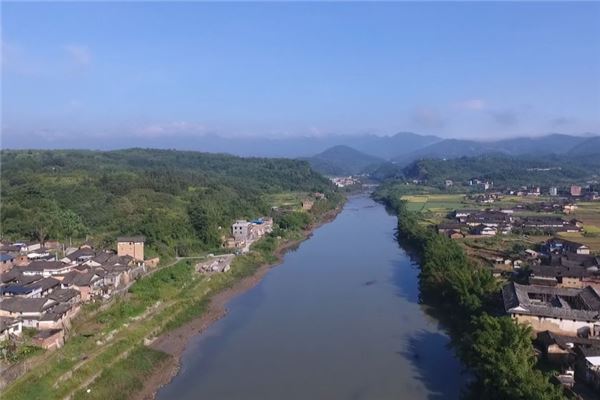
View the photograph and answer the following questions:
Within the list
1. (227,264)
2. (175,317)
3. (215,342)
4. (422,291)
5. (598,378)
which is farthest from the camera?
(227,264)

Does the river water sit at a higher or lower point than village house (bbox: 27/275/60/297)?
lower

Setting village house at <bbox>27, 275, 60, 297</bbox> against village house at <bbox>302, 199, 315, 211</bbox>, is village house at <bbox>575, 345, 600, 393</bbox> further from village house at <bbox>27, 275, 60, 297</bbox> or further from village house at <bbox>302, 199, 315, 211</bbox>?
village house at <bbox>302, 199, 315, 211</bbox>

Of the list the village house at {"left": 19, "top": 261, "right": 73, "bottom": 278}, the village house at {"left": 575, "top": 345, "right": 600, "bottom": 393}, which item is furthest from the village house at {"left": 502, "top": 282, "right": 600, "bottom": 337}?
the village house at {"left": 19, "top": 261, "right": 73, "bottom": 278}

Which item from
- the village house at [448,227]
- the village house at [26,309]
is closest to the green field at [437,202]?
the village house at [448,227]

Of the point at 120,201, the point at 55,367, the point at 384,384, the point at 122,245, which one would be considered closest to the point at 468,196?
the point at 120,201

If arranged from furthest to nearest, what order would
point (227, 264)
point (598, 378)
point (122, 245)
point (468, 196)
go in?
point (468, 196)
point (227, 264)
point (122, 245)
point (598, 378)

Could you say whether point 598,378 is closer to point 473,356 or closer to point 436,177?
point 473,356

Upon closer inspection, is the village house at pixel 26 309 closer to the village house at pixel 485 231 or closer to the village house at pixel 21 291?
the village house at pixel 21 291
